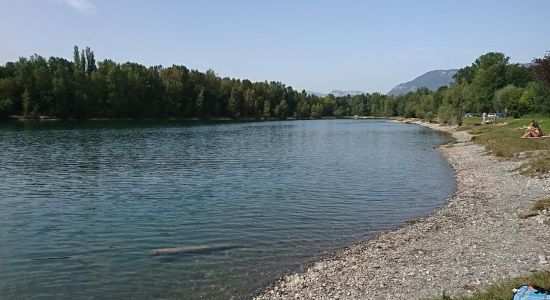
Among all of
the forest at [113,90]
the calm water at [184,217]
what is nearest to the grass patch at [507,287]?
the calm water at [184,217]

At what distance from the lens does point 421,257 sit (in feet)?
54.6

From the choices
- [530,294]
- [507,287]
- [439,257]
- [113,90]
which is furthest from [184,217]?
[113,90]

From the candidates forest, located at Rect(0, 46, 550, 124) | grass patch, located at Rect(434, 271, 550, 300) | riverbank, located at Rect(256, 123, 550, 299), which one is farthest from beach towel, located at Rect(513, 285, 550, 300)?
forest, located at Rect(0, 46, 550, 124)

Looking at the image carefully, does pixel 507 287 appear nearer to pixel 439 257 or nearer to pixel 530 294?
pixel 530 294

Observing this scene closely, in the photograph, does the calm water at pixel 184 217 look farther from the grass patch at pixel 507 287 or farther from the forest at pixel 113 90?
the forest at pixel 113 90

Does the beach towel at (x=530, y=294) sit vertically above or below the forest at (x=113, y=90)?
below

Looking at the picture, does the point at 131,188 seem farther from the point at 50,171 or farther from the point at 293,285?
the point at 293,285

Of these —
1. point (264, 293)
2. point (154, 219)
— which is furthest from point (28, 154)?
point (264, 293)

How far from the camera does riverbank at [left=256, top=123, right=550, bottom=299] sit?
530 inches

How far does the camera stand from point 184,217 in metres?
25.0

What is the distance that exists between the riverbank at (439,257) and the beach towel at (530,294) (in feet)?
7.41

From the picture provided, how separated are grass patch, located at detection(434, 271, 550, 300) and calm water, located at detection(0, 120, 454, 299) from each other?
23.5 feet

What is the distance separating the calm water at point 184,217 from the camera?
16234 millimetres

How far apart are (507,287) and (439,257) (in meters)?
5.40
